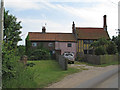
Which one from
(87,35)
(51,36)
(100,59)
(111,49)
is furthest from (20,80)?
(87,35)

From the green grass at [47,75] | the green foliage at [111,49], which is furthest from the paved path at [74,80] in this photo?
the green foliage at [111,49]

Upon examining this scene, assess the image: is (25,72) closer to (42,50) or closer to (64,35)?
(42,50)

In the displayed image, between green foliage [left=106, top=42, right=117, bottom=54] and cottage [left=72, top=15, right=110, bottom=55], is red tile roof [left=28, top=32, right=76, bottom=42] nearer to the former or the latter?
cottage [left=72, top=15, right=110, bottom=55]

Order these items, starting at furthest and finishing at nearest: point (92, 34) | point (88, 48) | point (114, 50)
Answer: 1. point (92, 34)
2. point (88, 48)
3. point (114, 50)

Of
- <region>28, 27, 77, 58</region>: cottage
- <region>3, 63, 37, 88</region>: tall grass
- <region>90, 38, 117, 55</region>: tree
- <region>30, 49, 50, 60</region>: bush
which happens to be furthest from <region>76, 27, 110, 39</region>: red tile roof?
<region>3, 63, 37, 88</region>: tall grass

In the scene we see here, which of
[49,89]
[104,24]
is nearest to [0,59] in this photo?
[49,89]

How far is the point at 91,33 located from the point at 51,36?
9.71 m

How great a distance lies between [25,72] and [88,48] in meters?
31.3

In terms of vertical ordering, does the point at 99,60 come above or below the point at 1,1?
below

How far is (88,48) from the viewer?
129 feet

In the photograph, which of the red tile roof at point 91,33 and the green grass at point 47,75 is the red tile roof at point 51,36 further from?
the green grass at point 47,75

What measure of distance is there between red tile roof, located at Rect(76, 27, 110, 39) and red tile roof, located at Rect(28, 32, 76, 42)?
1985 mm

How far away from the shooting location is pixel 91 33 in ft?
139

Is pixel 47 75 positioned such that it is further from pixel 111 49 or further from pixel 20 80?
pixel 111 49
